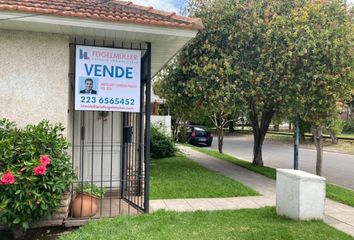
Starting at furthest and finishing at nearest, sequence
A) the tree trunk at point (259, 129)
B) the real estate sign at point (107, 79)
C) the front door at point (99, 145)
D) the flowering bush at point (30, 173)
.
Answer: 1. the tree trunk at point (259, 129)
2. the front door at point (99, 145)
3. the real estate sign at point (107, 79)
4. the flowering bush at point (30, 173)

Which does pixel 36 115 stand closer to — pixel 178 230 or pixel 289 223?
pixel 178 230

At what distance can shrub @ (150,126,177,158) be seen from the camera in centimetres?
1595

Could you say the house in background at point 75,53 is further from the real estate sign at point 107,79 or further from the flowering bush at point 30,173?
the flowering bush at point 30,173

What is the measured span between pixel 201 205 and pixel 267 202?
151 centimetres

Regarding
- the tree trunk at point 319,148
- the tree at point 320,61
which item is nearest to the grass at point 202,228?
the tree at point 320,61

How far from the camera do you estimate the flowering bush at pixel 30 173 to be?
16.4 ft

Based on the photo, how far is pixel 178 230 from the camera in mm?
5555

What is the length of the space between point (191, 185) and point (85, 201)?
11.9ft

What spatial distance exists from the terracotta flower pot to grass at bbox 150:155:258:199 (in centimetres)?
189

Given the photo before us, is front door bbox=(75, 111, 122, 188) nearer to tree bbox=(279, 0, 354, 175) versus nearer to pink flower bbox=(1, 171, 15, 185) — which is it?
pink flower bbox=(1, 171, 15, 185)

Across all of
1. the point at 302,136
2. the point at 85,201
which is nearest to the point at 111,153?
the point at 85,201

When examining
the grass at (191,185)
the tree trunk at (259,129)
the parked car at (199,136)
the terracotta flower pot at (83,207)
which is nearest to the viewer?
the terracotta flower pot at (83,207)

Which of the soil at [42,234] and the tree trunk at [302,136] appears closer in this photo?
the soil at [42,234]

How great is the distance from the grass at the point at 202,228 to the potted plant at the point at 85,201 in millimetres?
445
